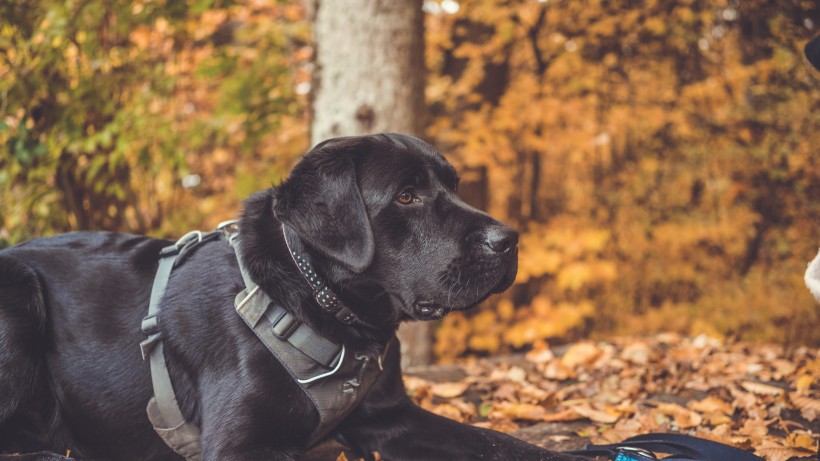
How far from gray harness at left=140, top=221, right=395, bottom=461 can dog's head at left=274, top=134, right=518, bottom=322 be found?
0.47 ft

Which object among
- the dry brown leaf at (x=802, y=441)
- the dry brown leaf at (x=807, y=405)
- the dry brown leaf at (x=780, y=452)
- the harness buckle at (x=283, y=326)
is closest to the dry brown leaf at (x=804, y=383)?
the dry brown leaf at (x=807, y=405)

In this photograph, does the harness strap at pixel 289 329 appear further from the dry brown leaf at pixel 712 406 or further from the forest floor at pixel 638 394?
the dry brown leaf at pixel 712 406

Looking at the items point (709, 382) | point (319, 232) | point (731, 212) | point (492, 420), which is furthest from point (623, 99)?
point (319, 232)

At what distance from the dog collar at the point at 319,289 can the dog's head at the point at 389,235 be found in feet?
0.14

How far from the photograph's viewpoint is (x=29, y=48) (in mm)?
5172

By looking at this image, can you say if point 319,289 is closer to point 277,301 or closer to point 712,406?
point 277,301

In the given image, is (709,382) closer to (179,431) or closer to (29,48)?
(179,431)

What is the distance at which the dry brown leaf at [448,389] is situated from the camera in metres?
4.07

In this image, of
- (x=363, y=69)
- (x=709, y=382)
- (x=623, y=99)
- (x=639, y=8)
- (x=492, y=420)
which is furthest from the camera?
(x=623, y=99)

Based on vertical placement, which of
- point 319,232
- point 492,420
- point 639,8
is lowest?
point 492,420

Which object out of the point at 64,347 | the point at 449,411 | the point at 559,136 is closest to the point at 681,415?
the point at 449,411

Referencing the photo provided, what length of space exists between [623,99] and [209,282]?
7410 mm

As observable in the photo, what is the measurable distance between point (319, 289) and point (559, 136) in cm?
712

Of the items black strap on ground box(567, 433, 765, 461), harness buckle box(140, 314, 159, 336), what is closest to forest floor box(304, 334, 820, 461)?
black strap on ground box(567, 433, 765, 461)
